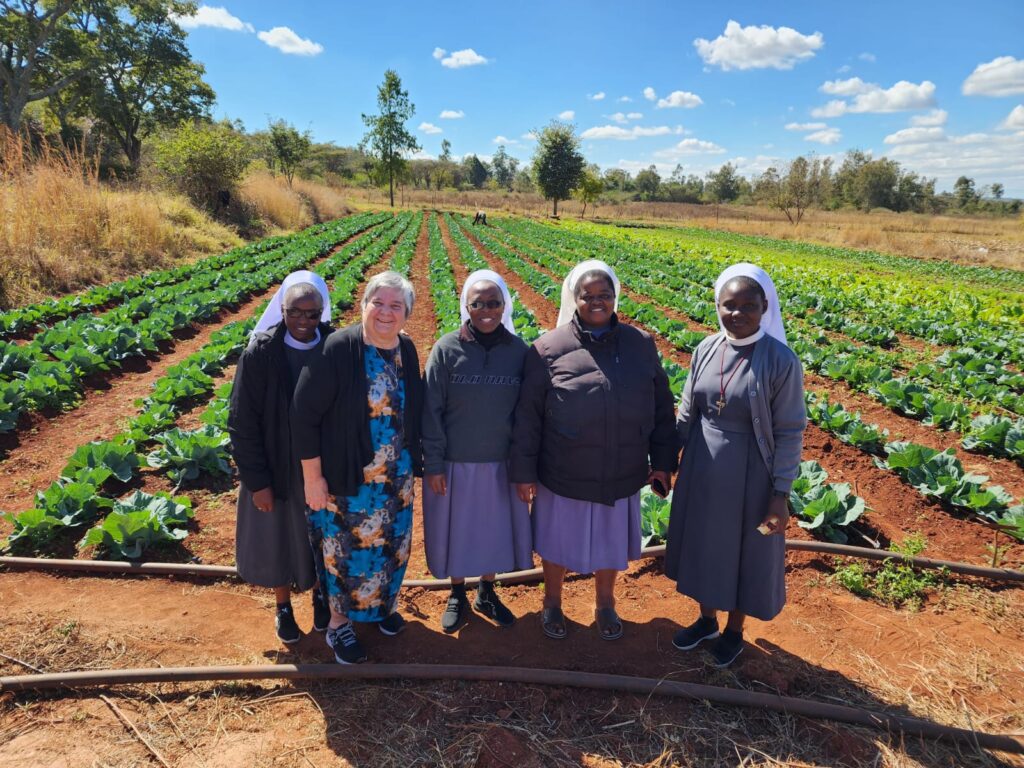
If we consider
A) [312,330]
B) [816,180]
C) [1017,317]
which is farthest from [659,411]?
[816,180]

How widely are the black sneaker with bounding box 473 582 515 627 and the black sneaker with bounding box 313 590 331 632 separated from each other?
2.92ft

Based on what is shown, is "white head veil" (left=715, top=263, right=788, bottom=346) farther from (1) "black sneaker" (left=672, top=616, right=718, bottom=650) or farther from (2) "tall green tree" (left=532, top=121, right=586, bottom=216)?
(2) "tall green tree" (left=532, top=121, right=586, bottom=216)

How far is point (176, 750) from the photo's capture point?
2.42 metres

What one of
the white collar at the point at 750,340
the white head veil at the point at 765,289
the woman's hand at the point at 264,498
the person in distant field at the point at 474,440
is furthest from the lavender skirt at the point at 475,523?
the white head veil at the point at 765,289

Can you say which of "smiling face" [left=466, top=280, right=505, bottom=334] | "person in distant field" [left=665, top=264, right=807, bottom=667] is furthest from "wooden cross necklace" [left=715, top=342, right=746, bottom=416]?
"smiling face" [left=466, top=280, right=505, bottom=334]

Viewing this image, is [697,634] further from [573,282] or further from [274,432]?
[274,432]

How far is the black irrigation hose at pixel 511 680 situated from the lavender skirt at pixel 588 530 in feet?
1.81

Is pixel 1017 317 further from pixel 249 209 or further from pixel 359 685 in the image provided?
pixel 249 209

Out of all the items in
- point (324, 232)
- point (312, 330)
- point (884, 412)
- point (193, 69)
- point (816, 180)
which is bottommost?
point (884, 412)

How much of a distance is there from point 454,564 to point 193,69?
45.6m

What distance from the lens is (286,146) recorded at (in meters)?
45.3

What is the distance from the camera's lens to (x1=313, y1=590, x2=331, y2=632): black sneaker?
3.15m

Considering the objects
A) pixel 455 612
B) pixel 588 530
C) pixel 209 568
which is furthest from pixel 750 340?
pixel 209 568

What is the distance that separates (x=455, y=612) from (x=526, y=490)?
1000 millimetres
